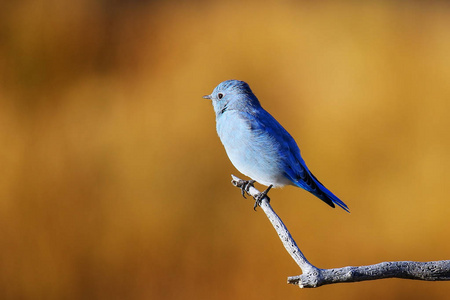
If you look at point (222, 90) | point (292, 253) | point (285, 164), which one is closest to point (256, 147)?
point (285, 164)

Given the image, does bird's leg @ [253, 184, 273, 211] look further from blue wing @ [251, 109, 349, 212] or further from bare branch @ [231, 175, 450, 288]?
bare branch @ [231, 175, 450, 288]

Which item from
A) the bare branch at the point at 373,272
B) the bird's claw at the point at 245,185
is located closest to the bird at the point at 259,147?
the bird's claw at the point at 245,185

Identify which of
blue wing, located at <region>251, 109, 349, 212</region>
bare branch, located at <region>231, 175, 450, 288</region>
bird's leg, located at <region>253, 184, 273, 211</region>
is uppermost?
blue wing, located at <region>251, 109, 349, 212</region>

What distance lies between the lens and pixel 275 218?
193 centimetres

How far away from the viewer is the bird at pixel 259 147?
225cm

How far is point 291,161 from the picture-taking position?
7.50 ft

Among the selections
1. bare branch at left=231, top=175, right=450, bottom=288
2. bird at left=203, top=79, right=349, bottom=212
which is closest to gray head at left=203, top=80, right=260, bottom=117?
bird at left=203, top=79, right=349, bottom=212

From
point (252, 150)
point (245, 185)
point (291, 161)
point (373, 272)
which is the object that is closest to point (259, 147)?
point (252, 150)

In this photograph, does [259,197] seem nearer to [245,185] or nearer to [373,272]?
[245,185]

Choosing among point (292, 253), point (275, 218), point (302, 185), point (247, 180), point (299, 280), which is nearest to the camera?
point (299, 280)

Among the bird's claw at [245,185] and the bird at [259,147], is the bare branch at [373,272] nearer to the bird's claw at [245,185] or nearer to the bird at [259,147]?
the bird at [259,147]

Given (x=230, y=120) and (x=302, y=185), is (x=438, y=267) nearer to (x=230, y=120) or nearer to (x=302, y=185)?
(x=302, y=185)

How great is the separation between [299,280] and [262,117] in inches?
40.4

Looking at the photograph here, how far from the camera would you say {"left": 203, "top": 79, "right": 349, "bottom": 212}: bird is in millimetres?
2248
